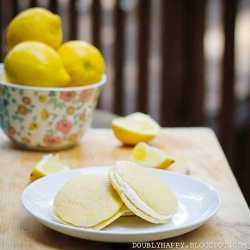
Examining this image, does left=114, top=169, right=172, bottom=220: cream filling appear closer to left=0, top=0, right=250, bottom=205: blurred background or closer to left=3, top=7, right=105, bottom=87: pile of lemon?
left=3, top=7, right=105, bottom=87: pile of lemon

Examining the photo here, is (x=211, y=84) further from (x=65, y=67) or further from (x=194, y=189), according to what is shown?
(x=194, y=189)

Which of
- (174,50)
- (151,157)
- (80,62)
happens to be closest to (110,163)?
(151,157)

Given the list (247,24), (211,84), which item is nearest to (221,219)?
(211,84)

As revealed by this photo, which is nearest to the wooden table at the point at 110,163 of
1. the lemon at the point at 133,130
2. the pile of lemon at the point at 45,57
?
the lemon at the point at 133,130

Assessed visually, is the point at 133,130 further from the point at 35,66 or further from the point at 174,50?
the point at 174,50

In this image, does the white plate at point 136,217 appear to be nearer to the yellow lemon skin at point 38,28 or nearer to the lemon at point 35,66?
the lemon at point 35,66
